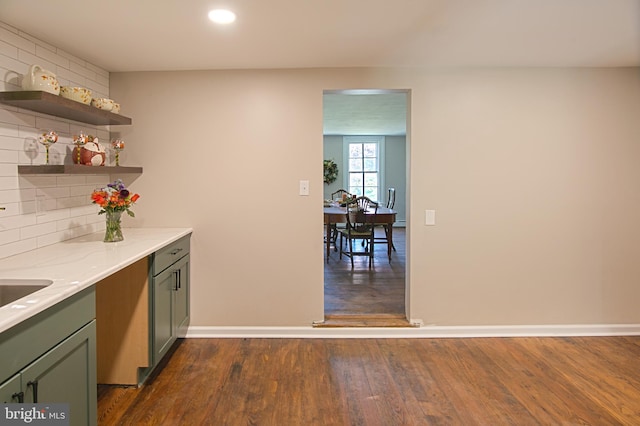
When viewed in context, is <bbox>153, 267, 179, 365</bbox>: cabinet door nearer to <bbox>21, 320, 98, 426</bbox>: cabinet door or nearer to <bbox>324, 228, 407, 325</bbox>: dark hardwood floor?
<bbox>21, 320, 98, 426</bbox>: cabinet door

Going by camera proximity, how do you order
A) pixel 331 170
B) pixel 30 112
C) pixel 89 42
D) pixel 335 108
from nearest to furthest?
pixel 30 112 → pixel 89 42 → pixel 335 108 → pixel 331 170

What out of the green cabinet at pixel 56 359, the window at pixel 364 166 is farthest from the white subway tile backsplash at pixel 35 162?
the window at pixel 364 166

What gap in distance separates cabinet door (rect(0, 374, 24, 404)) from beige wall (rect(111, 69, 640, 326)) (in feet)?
6.22

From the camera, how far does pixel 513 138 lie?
309cm

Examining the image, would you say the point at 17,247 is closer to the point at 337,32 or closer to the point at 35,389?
the point at 35,389

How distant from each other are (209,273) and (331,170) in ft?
20.3

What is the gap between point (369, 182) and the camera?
9.27 metres

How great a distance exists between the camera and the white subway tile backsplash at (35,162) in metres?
2.12

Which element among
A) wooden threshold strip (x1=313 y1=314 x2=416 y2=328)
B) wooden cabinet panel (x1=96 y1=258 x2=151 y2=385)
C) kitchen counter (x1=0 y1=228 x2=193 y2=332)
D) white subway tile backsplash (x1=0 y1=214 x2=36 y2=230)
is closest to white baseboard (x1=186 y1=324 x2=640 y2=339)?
wooden threshold strip (x1=313 y1=314 x2=416 y2=328)

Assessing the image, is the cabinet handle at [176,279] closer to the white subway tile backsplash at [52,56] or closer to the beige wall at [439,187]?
the beige wall at [439,187]

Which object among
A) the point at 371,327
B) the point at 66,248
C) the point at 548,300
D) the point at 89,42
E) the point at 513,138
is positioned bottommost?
the point at 371,327

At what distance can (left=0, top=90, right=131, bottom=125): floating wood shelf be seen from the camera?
2027 mm

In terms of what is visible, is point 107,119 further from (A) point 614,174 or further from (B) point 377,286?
(A) point 614,174

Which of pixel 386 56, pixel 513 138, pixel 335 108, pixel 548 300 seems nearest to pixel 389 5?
pixel 386 56
